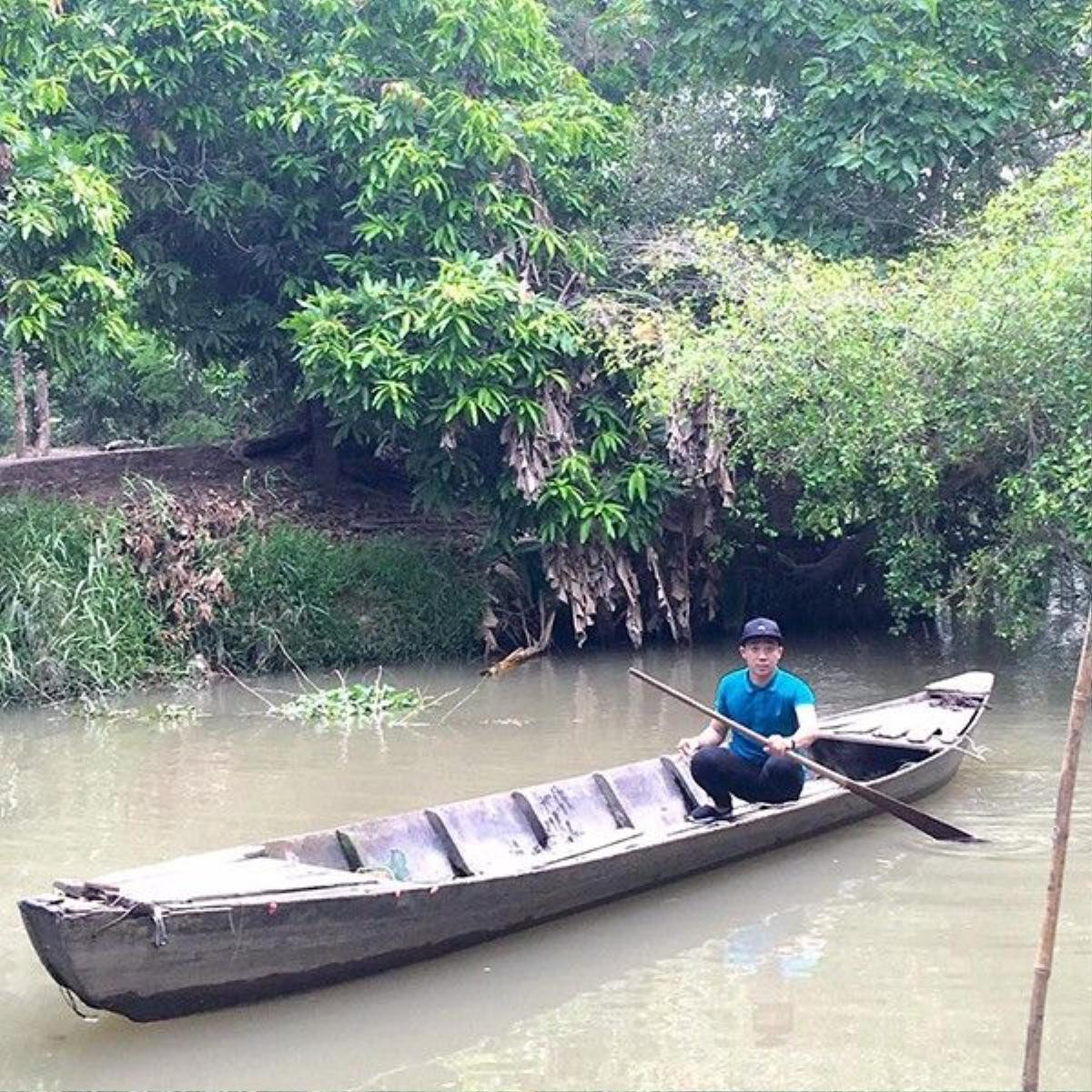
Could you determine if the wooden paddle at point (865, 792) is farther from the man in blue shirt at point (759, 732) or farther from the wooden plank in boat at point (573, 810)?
the wooden plank in boat at point (573, 810)

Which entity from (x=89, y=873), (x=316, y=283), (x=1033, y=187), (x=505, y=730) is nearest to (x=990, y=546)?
(x=1033, y=187)

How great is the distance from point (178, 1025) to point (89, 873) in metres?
2.08

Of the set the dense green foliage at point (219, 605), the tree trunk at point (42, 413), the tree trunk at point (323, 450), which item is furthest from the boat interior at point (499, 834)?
the tree trunk at point (42, 413)

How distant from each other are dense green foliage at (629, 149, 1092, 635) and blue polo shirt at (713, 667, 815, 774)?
318 cm

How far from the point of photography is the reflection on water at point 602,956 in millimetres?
4867

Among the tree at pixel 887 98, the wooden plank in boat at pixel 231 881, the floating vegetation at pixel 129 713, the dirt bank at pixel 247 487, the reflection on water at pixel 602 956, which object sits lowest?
the reflection on water at pixel 602 956

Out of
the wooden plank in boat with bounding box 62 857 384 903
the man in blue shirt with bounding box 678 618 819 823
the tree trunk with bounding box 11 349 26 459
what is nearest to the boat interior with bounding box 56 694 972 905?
the wooden plank in boat with bounding box 62 857 384 903

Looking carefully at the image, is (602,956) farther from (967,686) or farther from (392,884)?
(967,686)

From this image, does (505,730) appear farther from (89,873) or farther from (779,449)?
(89,873)

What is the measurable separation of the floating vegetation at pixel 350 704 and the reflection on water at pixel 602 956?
21.6 inches

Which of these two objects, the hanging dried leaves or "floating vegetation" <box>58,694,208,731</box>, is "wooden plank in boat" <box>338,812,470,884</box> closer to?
"floating vegetation" <box>58,694,208,731</box>

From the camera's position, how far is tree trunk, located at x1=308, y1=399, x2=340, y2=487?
1427cm

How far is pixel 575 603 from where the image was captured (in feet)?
A: 39.5

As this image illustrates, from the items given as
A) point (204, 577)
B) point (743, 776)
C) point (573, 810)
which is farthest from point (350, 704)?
point (743, 776)
